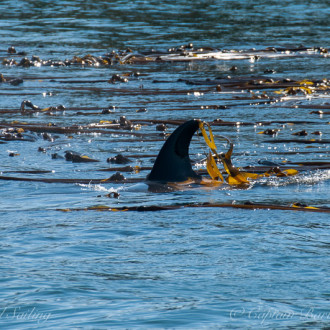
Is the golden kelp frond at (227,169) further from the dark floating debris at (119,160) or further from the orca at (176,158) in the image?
the dark floating debris at (119,160)

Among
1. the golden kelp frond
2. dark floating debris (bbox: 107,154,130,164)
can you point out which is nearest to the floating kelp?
dark floating debris (bbox: 107,154,130,164)

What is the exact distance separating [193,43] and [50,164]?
47.9 ft

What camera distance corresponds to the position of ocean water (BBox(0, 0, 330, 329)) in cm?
493

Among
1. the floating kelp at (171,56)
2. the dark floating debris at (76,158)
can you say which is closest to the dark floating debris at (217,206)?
the dark floating debris at (76,158)

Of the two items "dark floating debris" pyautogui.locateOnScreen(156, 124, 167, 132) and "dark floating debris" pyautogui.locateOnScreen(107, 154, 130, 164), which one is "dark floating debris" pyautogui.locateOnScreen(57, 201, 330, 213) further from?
"dark floating debris" pyautogui.locateOnScreen(156, 124, 167, 132)

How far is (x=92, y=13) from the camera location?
1288 inches

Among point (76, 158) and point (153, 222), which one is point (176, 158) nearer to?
point (153, 222)

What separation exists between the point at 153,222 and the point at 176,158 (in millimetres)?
1319

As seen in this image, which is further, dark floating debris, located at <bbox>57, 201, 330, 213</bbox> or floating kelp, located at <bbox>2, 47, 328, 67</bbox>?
floating kelp, located at <bbox>2, 47, 328, 67</bbox>

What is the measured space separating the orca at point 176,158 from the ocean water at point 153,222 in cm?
19

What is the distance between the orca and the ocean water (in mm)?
187

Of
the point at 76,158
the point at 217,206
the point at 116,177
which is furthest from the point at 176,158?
the point at 76,158

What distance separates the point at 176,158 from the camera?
7977 mm

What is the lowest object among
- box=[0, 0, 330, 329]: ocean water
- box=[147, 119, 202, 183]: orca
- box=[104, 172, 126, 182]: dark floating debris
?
box=[0, 0, 330, 329]: ocean water
